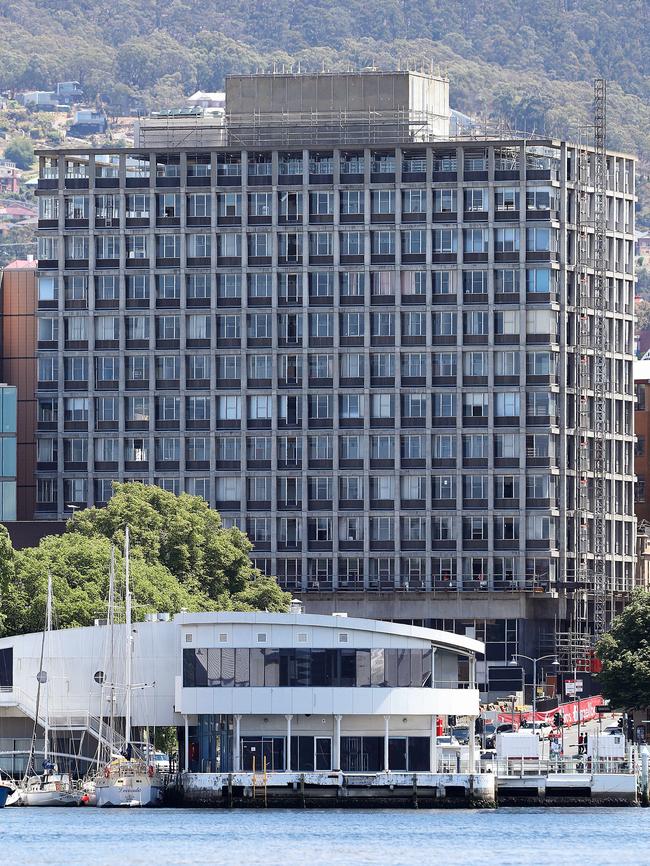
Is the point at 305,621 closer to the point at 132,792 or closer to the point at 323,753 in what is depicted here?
the point at 323,753

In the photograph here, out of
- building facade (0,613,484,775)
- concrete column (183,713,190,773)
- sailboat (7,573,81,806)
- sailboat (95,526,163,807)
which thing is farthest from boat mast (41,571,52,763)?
concrete column (183,713,190,773)

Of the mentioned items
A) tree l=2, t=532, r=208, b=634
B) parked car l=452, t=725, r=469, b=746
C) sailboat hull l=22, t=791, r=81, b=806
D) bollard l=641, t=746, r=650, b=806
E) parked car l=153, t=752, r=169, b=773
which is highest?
tree l=2, t=532, r=208, b=634

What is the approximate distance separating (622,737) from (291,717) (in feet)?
84.0

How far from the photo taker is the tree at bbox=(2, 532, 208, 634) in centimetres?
18762

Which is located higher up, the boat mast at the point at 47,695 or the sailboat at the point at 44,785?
the boat mast at the point at 47,695

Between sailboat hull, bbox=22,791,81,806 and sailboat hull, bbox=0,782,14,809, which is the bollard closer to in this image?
sailboat hull, bbox=22,791,81,806

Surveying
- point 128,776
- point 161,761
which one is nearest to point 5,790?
point 128,776

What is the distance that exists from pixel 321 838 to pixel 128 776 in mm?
27672

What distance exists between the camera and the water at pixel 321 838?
13298cm

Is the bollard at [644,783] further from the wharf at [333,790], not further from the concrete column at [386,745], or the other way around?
the concrete column at [386,745]

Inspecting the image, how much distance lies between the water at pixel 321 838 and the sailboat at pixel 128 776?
2.00m

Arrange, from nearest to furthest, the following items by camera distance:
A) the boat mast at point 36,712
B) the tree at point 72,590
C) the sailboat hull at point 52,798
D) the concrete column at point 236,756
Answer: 1. the concrete column at point 236,756
2. the sailboat hull at point 52,798
3. the boat mast at point 36,712
4. the tree at point 72,590

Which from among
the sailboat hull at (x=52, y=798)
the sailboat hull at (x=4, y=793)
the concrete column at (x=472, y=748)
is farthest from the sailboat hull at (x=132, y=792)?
the concrete column at (x=472, y=748)

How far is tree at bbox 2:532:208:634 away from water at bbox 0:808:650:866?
23.1 meters
